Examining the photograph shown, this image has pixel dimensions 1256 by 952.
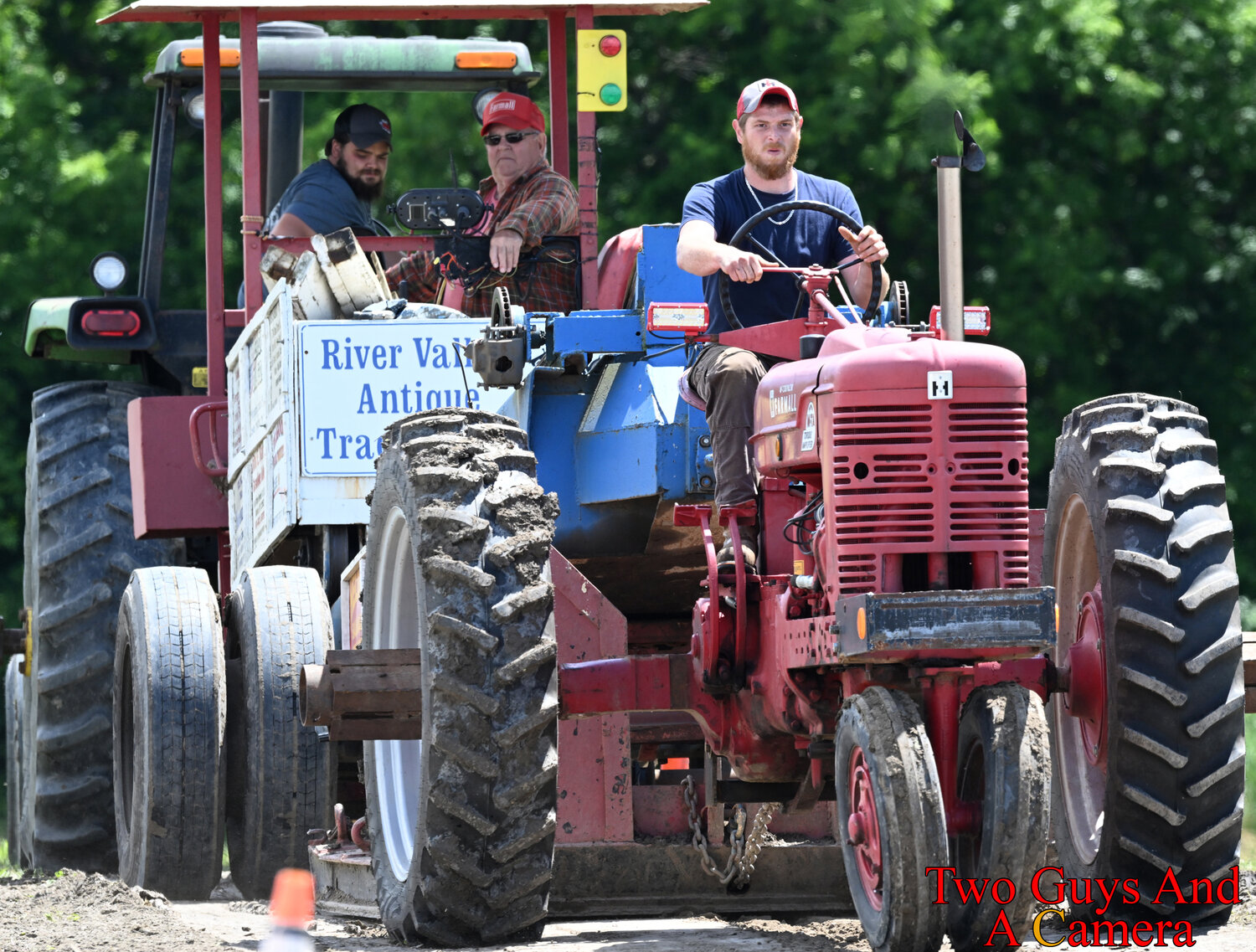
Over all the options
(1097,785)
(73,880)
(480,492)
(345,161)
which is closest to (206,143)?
(345,161)

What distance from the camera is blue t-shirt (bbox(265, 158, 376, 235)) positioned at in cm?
924

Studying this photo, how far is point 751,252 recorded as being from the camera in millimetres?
6445

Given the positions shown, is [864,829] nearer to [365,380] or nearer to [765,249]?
[765,249]

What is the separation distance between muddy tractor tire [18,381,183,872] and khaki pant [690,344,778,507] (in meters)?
4.18

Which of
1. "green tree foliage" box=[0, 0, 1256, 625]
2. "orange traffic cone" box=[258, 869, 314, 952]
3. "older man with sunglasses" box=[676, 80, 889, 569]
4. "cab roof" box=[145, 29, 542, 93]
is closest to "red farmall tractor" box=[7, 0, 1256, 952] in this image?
"older man with sunglasses" box=[676, 80, 889, 569]

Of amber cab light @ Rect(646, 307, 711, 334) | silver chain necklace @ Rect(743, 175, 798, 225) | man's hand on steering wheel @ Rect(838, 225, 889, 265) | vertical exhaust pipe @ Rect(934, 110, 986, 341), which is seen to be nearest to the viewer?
vertical exhaust pipe @ Rect(934, 110, 986, 341)

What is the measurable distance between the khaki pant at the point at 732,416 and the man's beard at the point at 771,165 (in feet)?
2.58

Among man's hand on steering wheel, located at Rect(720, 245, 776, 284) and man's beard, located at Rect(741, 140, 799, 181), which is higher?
man's beard, located at Rect(741, 140, 799, 181)

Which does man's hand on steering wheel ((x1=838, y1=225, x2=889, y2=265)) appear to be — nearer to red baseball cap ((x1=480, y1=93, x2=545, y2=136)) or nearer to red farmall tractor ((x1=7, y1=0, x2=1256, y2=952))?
red farmall tractor ((x1=7, y1=0, x2=1256, y2=952))

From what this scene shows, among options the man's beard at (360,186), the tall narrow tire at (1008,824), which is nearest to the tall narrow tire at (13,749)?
Answer: the man's beard at (360,186)

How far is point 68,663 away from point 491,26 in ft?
29.2

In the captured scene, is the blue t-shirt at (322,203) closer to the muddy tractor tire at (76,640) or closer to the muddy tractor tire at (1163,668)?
the muddy tractor tire at (76,640)

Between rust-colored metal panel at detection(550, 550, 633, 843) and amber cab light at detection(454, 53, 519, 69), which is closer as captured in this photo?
rust-colored metal panel at detection(550, 550, 633, 843)

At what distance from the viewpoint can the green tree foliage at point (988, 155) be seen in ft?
51.2
